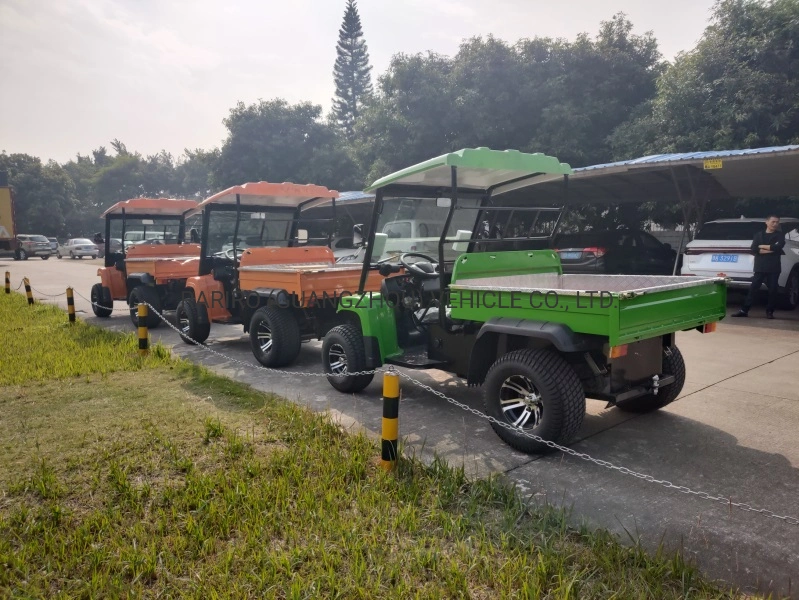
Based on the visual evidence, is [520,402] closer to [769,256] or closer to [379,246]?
[379,246]

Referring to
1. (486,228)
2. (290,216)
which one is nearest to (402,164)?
(290,216)

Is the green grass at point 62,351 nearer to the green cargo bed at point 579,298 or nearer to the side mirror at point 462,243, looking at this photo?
the side mirror at point 462,243

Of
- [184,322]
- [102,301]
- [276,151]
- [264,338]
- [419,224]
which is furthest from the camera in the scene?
[276,151]

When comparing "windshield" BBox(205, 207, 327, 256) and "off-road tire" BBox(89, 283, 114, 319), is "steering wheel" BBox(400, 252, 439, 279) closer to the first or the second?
"windshield" BBox(205, 207, 327, 256)

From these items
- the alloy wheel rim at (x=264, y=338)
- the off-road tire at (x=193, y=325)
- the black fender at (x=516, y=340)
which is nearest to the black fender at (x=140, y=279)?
the off-road tire at (x=193, y=325)

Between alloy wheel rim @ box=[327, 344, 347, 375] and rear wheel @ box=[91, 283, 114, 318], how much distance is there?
6710 mm

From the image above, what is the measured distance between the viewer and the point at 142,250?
10.2 meters

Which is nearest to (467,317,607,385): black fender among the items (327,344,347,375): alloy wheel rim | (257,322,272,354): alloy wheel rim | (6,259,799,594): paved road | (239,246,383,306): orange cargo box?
(6,259,799,594): paved road

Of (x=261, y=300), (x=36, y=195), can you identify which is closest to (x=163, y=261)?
(x=261, y=300)

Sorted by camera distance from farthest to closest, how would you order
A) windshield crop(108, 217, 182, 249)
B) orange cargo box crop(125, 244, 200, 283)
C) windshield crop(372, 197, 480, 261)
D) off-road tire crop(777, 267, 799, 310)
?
windshield crop(108, 217, 182, 249), off-road tire crop(777, 267, 799, 310), orange cargo box crop(125, 244, 200, 283), windshield crop(372, 197, 480, 261)

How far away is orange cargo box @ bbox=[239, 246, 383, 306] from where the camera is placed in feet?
20.6

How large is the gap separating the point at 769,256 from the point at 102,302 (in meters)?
11.5

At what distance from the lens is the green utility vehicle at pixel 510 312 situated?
12.7 feet

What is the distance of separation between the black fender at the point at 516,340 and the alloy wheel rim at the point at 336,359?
5.04 feet
